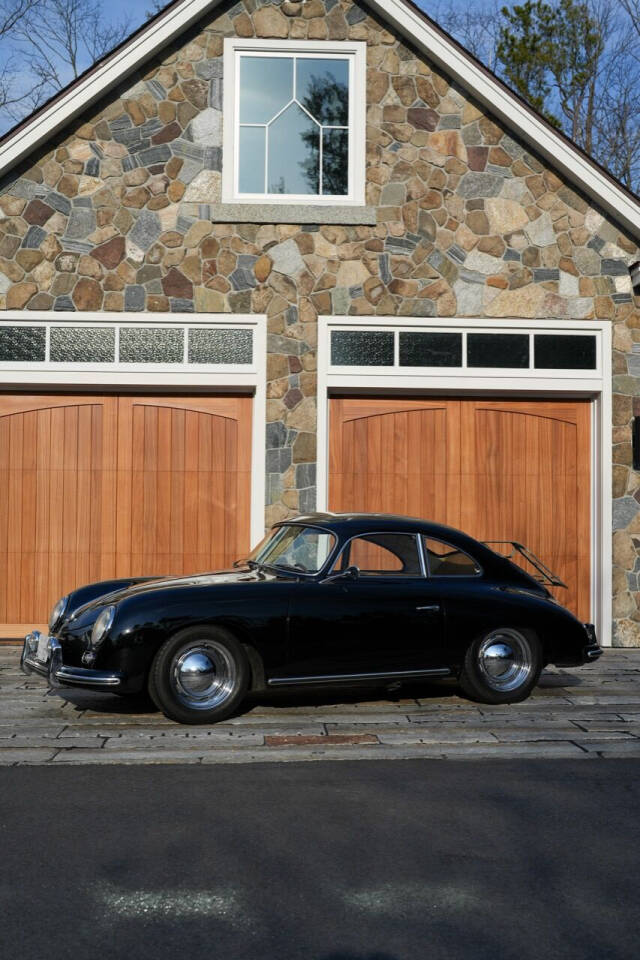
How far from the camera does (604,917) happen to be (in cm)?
384

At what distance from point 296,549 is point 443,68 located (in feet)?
19.5

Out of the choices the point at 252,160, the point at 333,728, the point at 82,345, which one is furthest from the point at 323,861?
the point at 252,160

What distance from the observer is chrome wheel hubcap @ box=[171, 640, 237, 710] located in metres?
6.97

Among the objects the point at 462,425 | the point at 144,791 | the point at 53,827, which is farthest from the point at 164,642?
the point at 462,425

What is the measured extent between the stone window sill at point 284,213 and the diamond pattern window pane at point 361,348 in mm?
1131

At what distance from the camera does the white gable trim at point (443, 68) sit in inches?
418

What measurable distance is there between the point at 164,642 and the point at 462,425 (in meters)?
5.31

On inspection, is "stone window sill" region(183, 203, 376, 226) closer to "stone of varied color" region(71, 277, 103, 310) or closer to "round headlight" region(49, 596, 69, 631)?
"stone of varied color" region(71, 277, 103, 310)

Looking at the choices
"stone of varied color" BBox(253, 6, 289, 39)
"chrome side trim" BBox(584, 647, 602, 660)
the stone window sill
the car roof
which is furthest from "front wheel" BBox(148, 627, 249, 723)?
"stone of varied color" BBox(253, 6, 289, 39)

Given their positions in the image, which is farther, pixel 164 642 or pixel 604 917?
pixel 164 642

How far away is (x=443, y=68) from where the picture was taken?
36.2ft

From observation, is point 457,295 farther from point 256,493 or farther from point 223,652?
point 223,652

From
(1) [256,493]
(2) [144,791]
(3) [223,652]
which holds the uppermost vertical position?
(1) [256,493]

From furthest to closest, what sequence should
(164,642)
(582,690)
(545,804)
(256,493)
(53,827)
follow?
(256,493)
(582,690)
(164,642)
(545,804)
(53,827)
